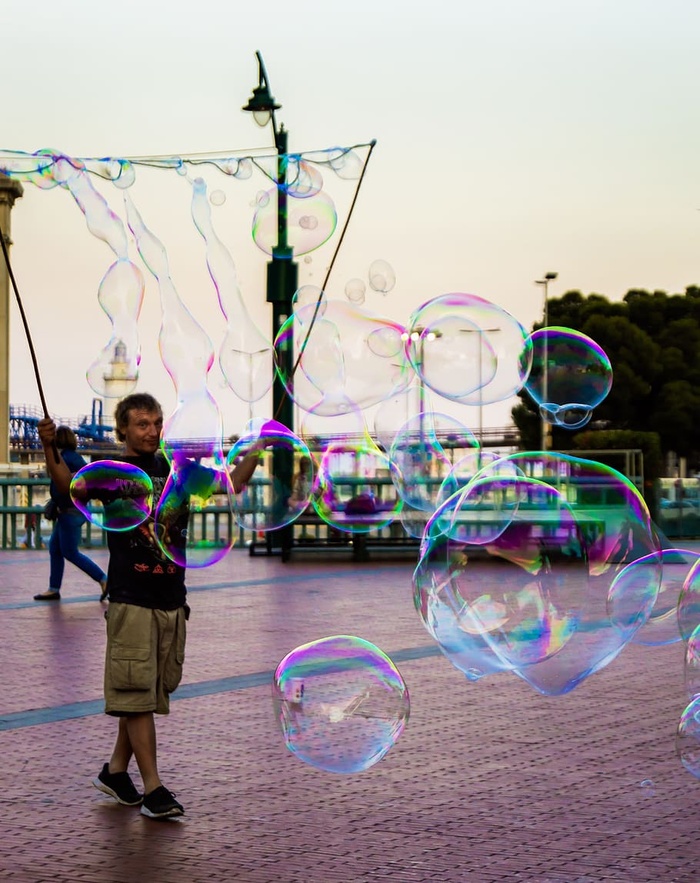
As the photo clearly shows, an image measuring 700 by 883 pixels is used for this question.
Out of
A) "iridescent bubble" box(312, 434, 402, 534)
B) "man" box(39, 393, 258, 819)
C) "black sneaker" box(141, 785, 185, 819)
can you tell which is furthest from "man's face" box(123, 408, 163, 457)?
"iridescent bubble" box(312, 434, 402, 534)

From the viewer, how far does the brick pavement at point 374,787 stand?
446 cm

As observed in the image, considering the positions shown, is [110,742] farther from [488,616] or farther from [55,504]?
[55,504]

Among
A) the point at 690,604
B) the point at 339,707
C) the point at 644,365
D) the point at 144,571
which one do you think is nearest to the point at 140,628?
the point at 144,571

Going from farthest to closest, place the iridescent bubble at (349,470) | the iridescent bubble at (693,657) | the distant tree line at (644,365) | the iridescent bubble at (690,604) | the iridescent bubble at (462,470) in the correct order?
the distant tree line at (644,365) → the iridescent bubble at (349,470) → the iridescent bubble at (462,470) → the iridescent bubble at (690,604) → the iridescent bubble at (693,657)

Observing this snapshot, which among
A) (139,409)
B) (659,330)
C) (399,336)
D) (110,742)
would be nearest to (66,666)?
(110,742)

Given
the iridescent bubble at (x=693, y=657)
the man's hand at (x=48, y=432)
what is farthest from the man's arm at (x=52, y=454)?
the iridescent bubble at (x=693, y=657)

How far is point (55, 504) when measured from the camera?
12.6 m

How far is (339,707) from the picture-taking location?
567 centimetres

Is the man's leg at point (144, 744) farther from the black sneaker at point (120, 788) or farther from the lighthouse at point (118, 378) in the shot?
the lighthouse at point (118, 378)

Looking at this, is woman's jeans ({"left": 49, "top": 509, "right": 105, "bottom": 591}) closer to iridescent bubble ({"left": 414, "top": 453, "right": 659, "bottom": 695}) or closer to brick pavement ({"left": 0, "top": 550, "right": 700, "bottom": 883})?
brick pavement ({"left": 0, "top": 550, "right": 700, "bottom": 883})

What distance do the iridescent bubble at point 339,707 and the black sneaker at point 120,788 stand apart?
63 centimetres

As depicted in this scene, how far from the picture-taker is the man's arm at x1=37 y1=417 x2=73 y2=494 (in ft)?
16.9

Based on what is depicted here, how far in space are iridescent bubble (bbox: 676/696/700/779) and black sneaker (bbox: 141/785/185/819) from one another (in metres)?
1.91

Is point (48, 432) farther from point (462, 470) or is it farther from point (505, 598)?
point (462, 470)
